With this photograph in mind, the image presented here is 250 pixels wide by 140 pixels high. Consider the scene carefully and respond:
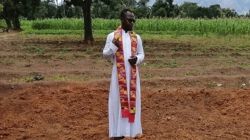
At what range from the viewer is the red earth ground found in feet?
30.2

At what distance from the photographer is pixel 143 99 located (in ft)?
37.7

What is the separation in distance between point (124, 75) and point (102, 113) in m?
3.43

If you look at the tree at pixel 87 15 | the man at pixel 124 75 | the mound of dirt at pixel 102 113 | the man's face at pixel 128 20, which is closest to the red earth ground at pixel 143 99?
the mound of dirt at pixel 102 113

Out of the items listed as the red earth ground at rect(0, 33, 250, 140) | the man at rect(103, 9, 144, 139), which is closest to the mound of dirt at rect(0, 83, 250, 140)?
the red earth ground at rect(0, 33, 250, 140)

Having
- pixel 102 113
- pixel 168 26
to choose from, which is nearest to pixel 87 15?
pixel 168 26

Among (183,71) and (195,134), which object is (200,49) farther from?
(195,134)

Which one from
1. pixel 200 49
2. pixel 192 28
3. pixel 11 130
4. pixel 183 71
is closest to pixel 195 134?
pixel 11 130

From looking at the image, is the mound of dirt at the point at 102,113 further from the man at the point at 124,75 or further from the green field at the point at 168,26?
the green field at the point at 168,26

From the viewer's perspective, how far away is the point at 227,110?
34.8 feet

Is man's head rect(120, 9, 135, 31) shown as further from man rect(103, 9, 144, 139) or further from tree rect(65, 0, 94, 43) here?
tree rect(65, 0, 94, 43)

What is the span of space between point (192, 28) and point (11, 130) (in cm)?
2626

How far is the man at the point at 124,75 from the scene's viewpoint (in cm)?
725

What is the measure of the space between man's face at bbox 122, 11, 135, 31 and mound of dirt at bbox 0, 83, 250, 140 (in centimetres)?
192

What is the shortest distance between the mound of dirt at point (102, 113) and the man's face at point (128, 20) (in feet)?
6.30
